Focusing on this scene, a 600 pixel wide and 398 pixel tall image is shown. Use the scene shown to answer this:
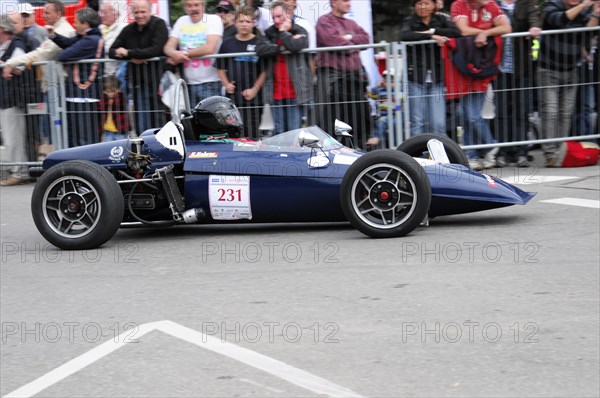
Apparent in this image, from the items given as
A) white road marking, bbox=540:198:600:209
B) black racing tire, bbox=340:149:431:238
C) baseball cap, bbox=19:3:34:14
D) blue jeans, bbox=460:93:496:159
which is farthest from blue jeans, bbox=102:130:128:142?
white road marking, bbox=540:198:600:209

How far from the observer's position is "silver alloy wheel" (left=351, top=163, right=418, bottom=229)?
7539 mm

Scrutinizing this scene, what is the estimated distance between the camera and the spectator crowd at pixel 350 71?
37.2 feet

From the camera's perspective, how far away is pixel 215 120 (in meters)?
8.32

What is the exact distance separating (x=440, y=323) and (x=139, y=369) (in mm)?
1703

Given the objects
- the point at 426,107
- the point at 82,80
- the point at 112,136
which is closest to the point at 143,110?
the point at 112,136

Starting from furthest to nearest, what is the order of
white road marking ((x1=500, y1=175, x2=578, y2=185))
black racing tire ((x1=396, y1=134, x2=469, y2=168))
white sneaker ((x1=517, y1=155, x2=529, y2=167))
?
1. white sneaker ((x1=517, y1=155, x2=529, y2=167))
2. white road marking ((x1=500, y1=175, x2=578, y2=185))
3. black racing tire ((x1=396, y1=134, x2=469, y2=168))

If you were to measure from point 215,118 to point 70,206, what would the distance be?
4.73 ft

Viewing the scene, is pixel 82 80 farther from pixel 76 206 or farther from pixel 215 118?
pixel 76 206

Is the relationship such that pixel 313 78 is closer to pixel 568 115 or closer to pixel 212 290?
pixel 568 115

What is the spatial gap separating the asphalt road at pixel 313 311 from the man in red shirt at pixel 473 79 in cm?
277

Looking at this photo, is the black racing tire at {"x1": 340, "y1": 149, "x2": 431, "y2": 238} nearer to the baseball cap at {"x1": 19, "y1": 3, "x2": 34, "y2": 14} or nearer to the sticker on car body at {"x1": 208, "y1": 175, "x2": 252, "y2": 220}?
the sticker on car body at {"x1": 208, "y1": 175, "x2": 252, "y2": 220}

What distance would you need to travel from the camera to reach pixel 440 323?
5410 mm

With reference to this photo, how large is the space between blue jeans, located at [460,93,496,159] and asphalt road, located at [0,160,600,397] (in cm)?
276

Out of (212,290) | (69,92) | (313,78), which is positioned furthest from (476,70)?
(212,290)
